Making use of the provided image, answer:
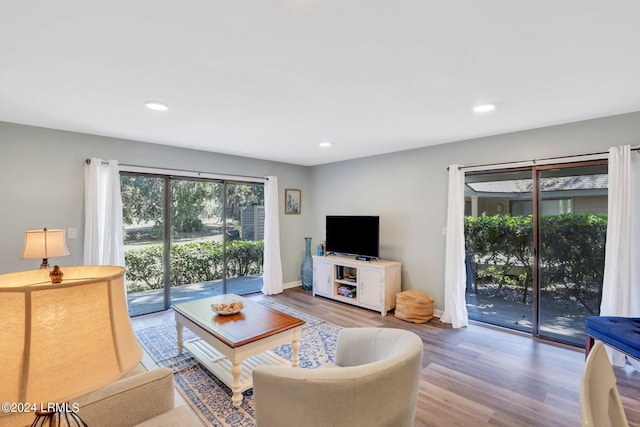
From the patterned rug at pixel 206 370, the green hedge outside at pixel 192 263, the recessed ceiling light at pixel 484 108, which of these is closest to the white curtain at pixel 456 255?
the recessed ceiling light at pixel 484 108

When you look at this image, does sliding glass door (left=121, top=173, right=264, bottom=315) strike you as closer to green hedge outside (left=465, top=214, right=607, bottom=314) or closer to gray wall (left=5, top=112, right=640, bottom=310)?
gray wall (left=5, top=112, right=640, bottom=310)

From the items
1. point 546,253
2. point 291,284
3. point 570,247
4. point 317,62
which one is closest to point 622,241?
point 570,247

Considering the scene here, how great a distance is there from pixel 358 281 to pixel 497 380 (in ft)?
7.13

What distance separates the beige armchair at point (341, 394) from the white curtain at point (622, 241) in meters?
2.54

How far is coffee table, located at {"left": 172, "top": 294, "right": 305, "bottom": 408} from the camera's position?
2.26 metres

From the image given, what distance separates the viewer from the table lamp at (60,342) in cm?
65

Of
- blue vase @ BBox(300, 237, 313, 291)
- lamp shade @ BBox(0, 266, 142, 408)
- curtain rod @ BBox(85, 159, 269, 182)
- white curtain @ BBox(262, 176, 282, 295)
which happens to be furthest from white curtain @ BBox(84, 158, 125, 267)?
lamp shade @ BBox(0, 266, 142, 408)

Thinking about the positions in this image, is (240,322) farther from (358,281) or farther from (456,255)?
(456,255)

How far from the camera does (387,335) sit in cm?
183

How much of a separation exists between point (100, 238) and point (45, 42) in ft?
8.20

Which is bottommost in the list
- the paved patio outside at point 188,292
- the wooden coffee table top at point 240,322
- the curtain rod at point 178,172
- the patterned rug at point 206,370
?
the patterned rug at point 206,370

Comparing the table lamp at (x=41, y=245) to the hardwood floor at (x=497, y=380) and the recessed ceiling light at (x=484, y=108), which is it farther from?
the recessed ceiling light at (x=484, y=108)

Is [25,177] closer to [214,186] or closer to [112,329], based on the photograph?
[214,186]

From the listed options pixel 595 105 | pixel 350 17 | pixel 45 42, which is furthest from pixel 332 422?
pixel 595 105
